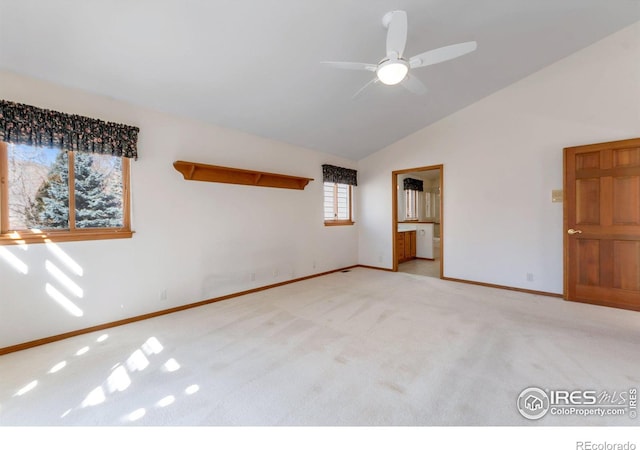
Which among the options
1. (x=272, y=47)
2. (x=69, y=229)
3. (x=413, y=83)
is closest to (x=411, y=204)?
(x=413, y=83)

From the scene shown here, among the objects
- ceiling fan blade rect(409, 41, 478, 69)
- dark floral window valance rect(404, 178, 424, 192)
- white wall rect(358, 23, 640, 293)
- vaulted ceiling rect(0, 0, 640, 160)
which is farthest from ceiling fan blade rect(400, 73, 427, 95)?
dark floral window valance rect(404, 178, 424, 192)

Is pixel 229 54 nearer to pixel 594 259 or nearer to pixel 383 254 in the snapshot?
pixel 383 254

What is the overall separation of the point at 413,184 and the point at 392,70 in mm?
6999

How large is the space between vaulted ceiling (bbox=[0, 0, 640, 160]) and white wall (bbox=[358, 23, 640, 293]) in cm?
33

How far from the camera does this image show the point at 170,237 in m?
3.51

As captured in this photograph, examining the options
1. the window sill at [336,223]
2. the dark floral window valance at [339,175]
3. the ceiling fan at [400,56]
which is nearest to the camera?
the ceiling fan at [400,56]

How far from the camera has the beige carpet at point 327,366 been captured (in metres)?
1.73

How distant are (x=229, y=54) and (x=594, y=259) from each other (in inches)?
202

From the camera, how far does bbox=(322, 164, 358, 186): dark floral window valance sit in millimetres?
5578

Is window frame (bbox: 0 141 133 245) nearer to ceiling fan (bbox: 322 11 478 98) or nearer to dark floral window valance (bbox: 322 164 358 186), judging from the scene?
ceiling fan (bbox: 322 11 478 98)

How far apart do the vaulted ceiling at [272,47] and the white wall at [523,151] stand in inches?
13.0

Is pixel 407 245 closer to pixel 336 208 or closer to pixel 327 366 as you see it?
pixel 336 208

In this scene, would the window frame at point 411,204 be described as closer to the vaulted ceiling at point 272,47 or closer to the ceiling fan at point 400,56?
the vaulted ceiling at point 272,47

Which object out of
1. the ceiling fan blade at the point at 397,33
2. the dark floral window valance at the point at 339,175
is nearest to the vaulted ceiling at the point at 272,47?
the ceiling fan blade at the point at 397,33
